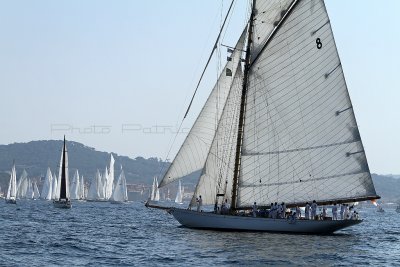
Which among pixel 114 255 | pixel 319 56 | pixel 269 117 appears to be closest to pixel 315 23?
pixel 319 56

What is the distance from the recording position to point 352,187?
58844mm

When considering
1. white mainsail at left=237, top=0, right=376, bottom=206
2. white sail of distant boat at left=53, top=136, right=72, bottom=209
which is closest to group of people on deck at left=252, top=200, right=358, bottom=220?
white mainsail at left=237, top=0, right=376, bottom=206

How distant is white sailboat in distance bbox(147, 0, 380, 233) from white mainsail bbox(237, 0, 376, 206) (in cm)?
7

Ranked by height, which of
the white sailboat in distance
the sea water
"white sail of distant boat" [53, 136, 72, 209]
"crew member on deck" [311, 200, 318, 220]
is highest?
"white sail of distant boat" [53, 136, 72, 209]

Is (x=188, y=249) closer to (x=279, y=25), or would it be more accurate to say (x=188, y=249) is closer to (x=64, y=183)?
(x=279, y=25)

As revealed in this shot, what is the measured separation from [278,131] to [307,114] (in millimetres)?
2419

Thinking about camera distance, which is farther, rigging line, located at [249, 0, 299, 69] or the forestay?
the forestay

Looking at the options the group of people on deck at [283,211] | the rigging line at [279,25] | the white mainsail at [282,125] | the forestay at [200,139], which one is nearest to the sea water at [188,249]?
the group of people on deck at [283,211]

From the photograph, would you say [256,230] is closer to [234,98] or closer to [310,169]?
[310,169]

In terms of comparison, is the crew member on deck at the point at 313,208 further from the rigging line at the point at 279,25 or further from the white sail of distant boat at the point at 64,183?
the white sail of distant boat at the point at 64,183

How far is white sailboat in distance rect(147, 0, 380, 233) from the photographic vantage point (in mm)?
58688

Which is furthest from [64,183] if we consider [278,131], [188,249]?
[188,249]

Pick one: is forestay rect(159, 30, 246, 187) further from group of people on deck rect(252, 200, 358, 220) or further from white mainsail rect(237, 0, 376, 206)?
group of people on deck rect(252, 200, 358, 220)

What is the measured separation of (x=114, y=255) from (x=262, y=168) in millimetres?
15785
